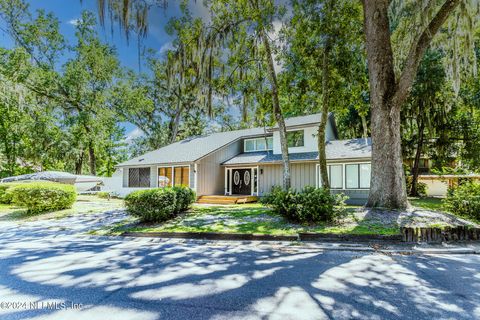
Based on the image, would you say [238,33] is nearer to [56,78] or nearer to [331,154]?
[331,154]

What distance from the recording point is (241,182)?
1864cm

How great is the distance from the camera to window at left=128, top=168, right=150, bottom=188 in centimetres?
2020

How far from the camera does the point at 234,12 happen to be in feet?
36.6

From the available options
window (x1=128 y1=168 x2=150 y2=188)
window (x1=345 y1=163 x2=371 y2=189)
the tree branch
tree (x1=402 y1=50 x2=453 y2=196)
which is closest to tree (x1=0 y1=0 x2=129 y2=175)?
window (x1=128 y1=168 x2=150 y2=188)

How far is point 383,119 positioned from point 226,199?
10.0 meters

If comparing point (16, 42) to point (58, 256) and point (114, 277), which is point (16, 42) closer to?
point (58, 256)

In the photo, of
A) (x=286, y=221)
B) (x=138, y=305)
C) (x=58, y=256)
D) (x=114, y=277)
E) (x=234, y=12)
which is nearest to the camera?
(x=138, y=305)

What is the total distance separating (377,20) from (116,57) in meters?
23.4

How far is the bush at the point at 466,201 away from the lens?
7.59 m

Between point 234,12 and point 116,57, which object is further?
point 116,57

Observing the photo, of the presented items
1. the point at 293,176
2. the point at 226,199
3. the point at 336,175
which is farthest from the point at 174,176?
the point at 336,175

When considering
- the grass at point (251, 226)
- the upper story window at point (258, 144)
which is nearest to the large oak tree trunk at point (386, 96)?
the grass at point (251, 226)

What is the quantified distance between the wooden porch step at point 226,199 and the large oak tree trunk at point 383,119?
8.39 metres

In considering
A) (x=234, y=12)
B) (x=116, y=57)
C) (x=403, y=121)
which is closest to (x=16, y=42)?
(x=116, y=57)
